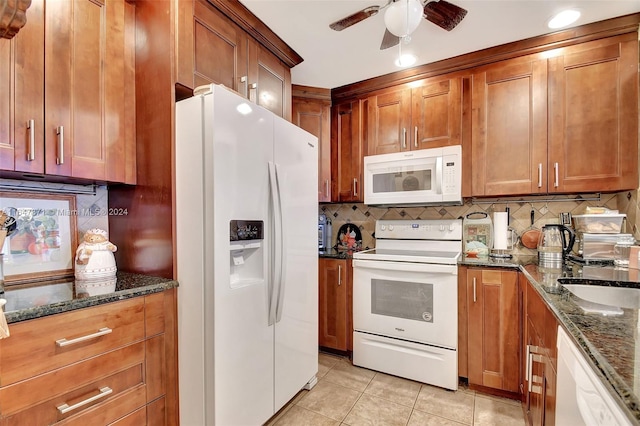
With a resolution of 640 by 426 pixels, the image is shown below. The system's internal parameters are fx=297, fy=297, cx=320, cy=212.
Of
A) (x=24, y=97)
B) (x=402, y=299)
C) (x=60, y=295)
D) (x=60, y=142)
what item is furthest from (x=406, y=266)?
(x=24, y=97)

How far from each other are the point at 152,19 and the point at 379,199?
1911mm

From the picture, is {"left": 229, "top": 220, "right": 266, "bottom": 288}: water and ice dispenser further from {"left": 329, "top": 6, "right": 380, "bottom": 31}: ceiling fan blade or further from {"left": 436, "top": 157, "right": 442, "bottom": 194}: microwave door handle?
{"left": 436, "top": 157, "right": 442, "bottom": 194}: microwave door handle

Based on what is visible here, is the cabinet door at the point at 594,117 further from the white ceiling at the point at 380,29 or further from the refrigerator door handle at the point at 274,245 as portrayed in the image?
the refrigerator door handle at the point at 274,245

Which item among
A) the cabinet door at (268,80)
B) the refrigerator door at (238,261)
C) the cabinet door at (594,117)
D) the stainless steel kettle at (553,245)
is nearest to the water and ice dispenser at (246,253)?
the refrigerator door at (238,261)

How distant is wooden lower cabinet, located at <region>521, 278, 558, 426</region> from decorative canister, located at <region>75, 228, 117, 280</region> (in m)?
1.89

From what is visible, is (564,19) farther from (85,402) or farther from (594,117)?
(85,402)

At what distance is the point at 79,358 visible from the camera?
108cm

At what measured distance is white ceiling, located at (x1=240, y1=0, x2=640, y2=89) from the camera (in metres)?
1.70

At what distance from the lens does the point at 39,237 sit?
1.46 meters

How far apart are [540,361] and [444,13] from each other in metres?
1.70

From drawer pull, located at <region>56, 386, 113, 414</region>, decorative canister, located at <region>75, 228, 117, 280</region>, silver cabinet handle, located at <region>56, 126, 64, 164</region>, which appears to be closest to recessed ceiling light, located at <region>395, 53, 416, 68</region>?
silver cabinet handle, located at <region>56, 126, 64, 164</region>

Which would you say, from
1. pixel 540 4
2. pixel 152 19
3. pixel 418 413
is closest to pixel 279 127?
pixel 152 19

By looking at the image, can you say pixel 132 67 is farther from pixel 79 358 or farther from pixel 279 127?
pixel 79 358

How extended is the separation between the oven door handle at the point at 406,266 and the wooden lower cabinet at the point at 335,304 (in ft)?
0.59
